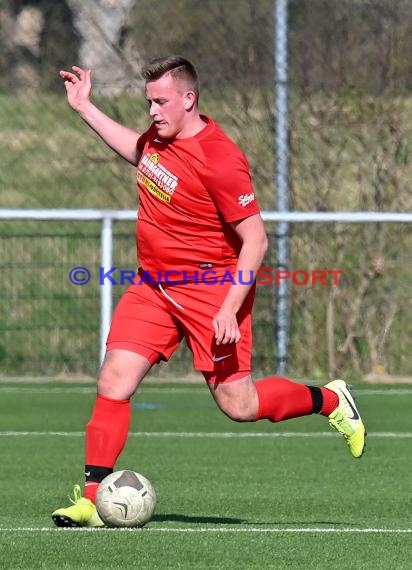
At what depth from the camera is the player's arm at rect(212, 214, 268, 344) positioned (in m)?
6.42

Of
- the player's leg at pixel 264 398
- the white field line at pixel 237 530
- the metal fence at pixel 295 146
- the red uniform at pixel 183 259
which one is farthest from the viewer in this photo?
the metal fence at pixel 295 146

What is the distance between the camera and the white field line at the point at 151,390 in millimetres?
12742

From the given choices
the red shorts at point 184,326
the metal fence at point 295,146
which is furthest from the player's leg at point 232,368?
the metal fence at point 295,146

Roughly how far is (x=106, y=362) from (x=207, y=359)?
434 millimetres

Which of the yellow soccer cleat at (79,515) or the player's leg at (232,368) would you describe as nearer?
the yellow soccer cleat at (79,515)

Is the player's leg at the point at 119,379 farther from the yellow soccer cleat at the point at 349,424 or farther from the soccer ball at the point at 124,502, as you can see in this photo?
the yellow soccer cleat at the point at 349,424

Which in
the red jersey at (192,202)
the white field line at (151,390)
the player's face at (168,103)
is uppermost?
the player's face at (168,103)

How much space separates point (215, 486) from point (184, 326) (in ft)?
4.47

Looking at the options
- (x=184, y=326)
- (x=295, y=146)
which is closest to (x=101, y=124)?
(x=184, y=326)

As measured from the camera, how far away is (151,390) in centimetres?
1301

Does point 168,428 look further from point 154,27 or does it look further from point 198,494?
point 154,27

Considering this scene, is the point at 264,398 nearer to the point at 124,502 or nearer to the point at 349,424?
the point at 349,424

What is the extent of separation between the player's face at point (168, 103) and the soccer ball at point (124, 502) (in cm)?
148

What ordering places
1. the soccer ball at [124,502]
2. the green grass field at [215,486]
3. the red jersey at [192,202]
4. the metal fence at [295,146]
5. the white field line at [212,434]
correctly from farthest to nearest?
the metal fence at [295,146]
the white field line at [212,434]
the red jersey at [192,202]
the soccer ball at [124,502]
the green grass field at [215,486]
